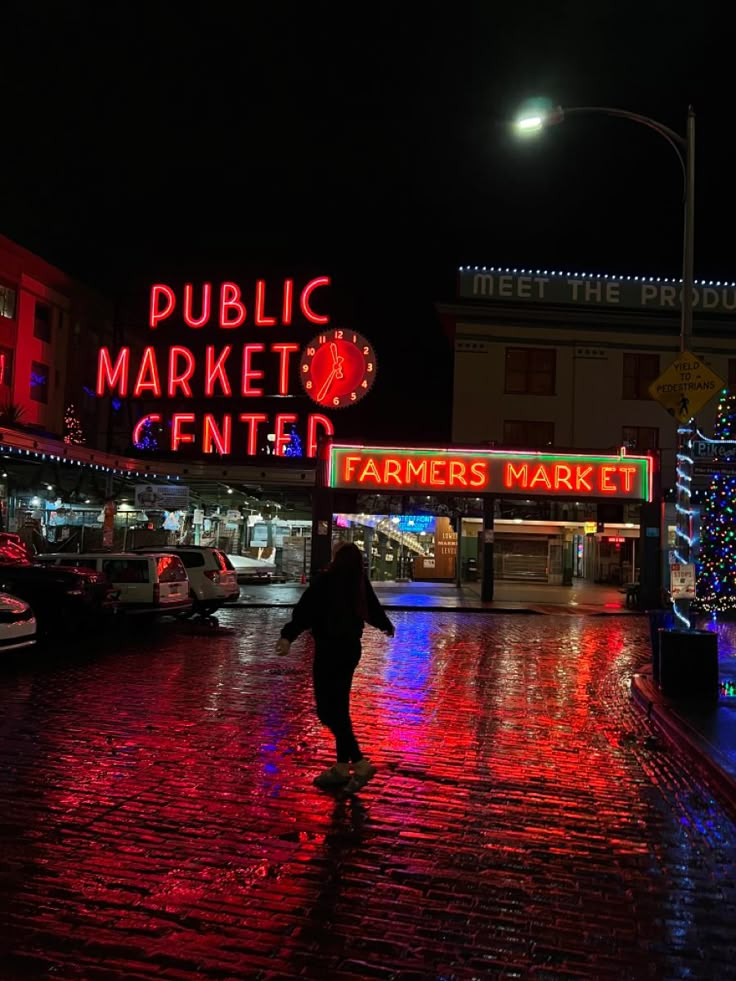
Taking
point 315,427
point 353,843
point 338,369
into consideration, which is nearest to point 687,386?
point 353,843

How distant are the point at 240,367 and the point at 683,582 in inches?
1109

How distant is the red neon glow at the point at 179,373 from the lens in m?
35.7

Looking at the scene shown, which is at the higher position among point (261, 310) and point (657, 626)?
point (261, 310)

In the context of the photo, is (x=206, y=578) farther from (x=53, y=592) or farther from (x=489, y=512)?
(x=489, y=512)

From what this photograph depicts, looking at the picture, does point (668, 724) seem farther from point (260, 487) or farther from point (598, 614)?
point (260, 487)

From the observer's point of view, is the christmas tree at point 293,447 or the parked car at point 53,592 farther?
the christmas tree at point 293,447

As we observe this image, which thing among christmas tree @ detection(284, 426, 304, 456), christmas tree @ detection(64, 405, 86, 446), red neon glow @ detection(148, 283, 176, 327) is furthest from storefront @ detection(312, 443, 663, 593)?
red neon glow @ detection(148, 283, 176, 327)

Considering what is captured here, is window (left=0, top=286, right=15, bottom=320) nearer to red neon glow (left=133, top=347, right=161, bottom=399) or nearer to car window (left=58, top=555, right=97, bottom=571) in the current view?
red neon glow (left=133, top=347, right=161, bottom=399)

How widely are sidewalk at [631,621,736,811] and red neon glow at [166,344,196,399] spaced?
27870mm

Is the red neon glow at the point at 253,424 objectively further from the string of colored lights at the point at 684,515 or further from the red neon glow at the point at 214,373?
the string of colored lights at the point at 684,515

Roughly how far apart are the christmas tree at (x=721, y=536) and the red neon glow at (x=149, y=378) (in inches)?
947

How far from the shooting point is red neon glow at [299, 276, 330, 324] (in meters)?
36.6

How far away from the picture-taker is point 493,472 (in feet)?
86.9

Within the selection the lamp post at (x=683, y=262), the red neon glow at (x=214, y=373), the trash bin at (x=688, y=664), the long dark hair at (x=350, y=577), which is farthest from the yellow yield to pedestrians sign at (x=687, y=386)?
the red neon glow at (x=214, y=373)
